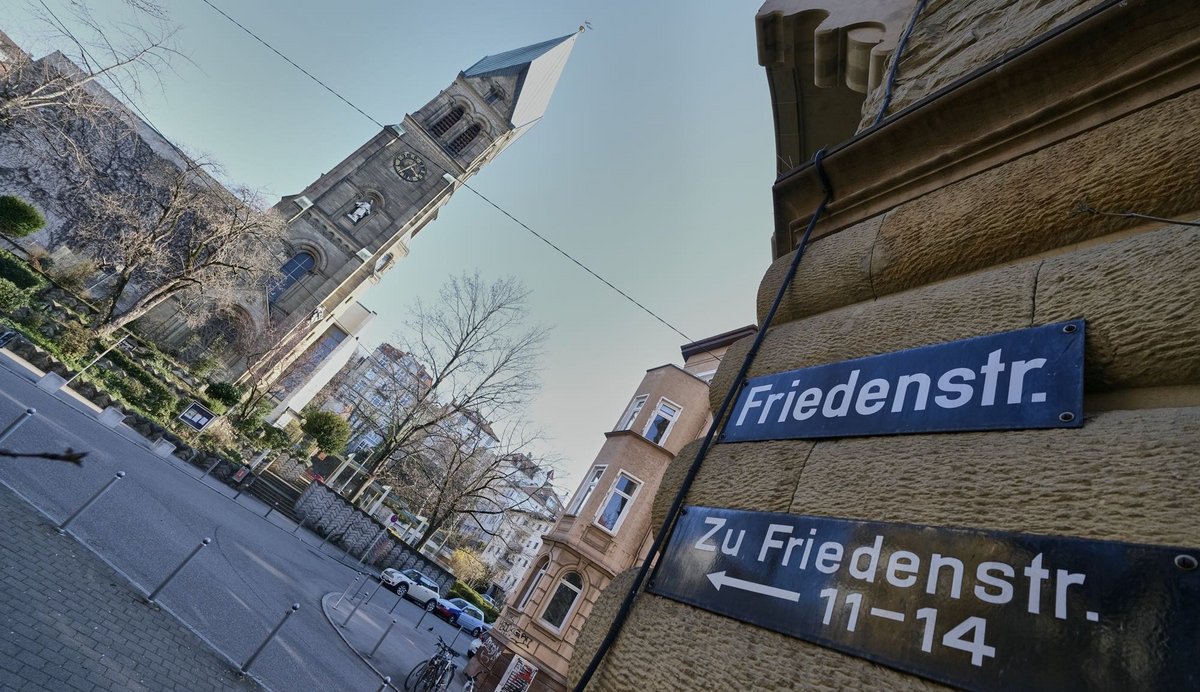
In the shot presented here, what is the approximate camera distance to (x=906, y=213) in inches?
98.3

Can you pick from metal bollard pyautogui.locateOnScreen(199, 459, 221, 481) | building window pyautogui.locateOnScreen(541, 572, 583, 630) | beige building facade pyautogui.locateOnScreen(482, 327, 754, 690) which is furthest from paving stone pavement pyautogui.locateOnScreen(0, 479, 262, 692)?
metal bollard pyautogui.locateOnScreen(199, 459, 221, 481)

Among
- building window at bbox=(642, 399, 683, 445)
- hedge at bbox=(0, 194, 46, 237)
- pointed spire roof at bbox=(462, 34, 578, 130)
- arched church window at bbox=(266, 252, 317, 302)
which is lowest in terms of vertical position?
hedge at bbox=(0, 194, 46, 237)

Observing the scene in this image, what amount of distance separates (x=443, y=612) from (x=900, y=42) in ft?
76.3

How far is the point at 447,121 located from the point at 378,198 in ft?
30.2

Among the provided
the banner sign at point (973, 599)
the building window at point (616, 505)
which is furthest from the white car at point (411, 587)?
the banner sign at point (973, 599)

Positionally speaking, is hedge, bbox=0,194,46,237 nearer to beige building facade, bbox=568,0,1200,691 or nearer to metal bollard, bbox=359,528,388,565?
metal bollard, bbox=359,528,388,565

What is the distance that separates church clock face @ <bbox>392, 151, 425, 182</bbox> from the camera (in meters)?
34.6

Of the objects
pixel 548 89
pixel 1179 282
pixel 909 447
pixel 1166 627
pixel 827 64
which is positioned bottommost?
pixel 1166 627

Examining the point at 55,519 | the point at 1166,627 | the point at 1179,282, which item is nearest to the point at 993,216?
the point at 1179,282

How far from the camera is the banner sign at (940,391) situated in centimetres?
143

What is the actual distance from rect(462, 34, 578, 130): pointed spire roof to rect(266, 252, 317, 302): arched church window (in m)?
19.2

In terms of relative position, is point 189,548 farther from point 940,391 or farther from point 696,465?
point 940,391

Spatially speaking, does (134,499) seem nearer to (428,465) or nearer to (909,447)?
(909,447)

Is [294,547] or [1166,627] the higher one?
[1166,627]
